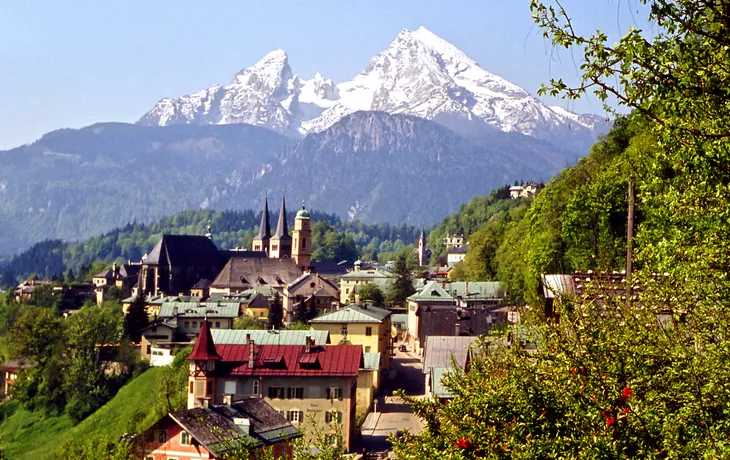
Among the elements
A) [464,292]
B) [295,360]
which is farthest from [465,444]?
[464,292]

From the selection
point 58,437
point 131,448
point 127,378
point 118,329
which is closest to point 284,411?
point 131,448

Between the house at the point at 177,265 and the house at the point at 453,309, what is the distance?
5780cm

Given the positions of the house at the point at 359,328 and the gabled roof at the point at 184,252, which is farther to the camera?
the gabled roof at the point at 184,252

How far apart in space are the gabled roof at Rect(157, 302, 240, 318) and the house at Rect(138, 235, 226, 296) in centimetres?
3511

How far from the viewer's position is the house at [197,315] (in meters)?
99.5

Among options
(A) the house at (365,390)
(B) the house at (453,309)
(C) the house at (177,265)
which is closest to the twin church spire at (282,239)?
(C) the house at (177,265)

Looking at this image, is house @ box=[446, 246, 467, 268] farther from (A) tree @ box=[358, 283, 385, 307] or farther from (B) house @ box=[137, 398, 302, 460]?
(B) house @ box=[137, 398, 302, 460]

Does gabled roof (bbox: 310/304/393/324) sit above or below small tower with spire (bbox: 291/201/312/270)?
below

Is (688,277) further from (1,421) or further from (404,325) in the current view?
(404,325)

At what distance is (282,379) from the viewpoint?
57219 millimetres

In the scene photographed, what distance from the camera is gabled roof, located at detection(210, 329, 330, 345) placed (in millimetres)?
69938

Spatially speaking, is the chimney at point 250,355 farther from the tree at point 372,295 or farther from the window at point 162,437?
the tree at point 372,295

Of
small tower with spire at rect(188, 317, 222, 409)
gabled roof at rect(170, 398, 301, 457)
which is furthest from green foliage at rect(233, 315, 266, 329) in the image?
gabled roof at rect(170, 398, 301, 457)

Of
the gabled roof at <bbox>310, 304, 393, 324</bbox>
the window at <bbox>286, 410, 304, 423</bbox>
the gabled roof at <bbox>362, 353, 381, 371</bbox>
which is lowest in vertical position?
the window at <bbox>286, 410, 304, 423</bbox>
